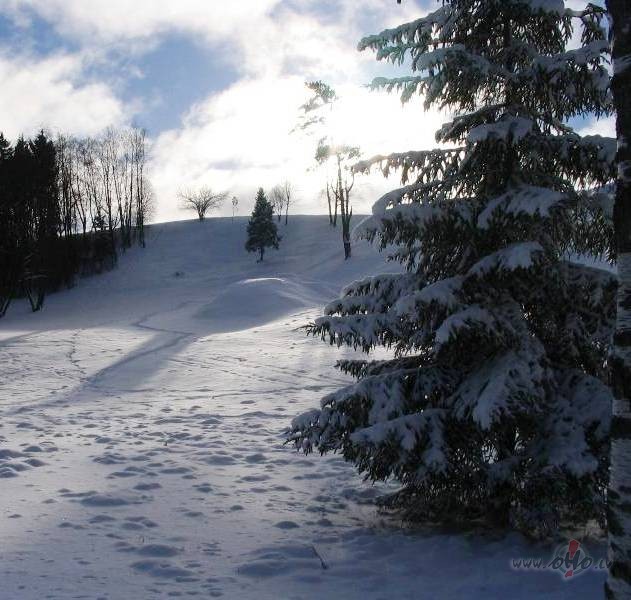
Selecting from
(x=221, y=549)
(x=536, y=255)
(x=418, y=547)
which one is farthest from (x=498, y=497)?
(x=221, y=549)

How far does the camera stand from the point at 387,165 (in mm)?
5266

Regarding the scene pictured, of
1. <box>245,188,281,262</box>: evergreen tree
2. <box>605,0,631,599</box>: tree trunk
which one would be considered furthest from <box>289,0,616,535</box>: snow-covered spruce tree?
<box>245,188,281,262</box>: evergreen tree

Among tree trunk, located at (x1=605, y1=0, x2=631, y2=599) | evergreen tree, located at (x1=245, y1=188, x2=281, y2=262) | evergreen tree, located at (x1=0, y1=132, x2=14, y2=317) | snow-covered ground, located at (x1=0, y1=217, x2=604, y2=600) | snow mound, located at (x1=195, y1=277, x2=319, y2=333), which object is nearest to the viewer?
tree trunk, located at (x1=605, y1=0, x2=631, y2=599)

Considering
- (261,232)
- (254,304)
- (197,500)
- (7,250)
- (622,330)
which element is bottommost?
(197,500)

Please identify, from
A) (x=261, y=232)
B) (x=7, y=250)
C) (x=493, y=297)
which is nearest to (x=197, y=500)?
(x=493, y=297)

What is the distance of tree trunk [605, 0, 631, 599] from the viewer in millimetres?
A: 2990

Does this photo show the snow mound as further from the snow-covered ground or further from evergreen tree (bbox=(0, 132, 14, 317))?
evergreen tree (bbox=(0, 132, 14, 317))

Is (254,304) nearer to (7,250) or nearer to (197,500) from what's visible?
(7,250)

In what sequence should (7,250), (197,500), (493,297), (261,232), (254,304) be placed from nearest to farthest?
1. (493,297)
2. (197,500)
3. (254,304)
4. (7,250)
5. (261,232)

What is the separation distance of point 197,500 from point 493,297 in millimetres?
3626

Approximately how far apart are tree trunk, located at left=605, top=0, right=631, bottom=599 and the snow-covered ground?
4.76ft

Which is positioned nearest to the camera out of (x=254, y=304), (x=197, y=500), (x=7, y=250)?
(x=197, y=500)

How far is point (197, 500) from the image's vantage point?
6102 mm

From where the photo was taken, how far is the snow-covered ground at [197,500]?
4371mm
